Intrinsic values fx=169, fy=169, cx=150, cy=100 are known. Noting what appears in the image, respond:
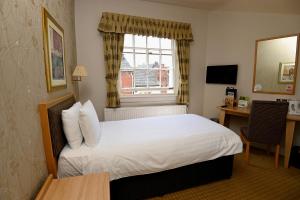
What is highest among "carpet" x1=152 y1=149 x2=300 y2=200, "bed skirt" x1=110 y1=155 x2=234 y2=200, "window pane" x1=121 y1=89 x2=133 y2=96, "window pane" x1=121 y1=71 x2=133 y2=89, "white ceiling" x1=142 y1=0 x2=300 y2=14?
"white ceiling" x1=142 y1=0 x2=300 y2=14

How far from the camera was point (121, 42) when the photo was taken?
3.16 meters

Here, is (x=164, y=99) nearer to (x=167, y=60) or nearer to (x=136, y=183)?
(x=167, y=60)

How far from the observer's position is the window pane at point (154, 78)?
367 cm

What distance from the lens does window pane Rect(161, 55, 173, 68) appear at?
3731mm

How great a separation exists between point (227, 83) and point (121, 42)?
7.63 feet

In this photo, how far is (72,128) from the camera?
1598mm

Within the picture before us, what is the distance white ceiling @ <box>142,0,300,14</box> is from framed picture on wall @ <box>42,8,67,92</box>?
229cm

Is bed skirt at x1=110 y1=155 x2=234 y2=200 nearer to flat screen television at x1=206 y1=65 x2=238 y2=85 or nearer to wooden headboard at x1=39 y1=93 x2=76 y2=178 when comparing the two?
wooden headboard at x1=39 y1=93 x2=76 y2=178

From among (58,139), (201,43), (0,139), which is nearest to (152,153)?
(58,139)

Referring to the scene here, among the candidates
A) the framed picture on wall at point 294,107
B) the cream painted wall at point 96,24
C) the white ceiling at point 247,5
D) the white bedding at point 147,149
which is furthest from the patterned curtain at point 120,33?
the framed picture on wall at point 294,107

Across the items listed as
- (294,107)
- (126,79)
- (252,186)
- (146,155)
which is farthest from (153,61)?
(252,186)

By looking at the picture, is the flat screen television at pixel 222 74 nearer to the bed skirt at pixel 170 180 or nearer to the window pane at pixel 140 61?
the window pane at pixel 140 61

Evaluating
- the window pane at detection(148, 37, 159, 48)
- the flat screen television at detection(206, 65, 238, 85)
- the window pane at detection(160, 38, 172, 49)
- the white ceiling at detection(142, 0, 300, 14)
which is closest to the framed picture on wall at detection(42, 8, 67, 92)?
the window pane at detection(148, 37, 159, 48)

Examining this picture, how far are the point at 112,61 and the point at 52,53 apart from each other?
1526mm
